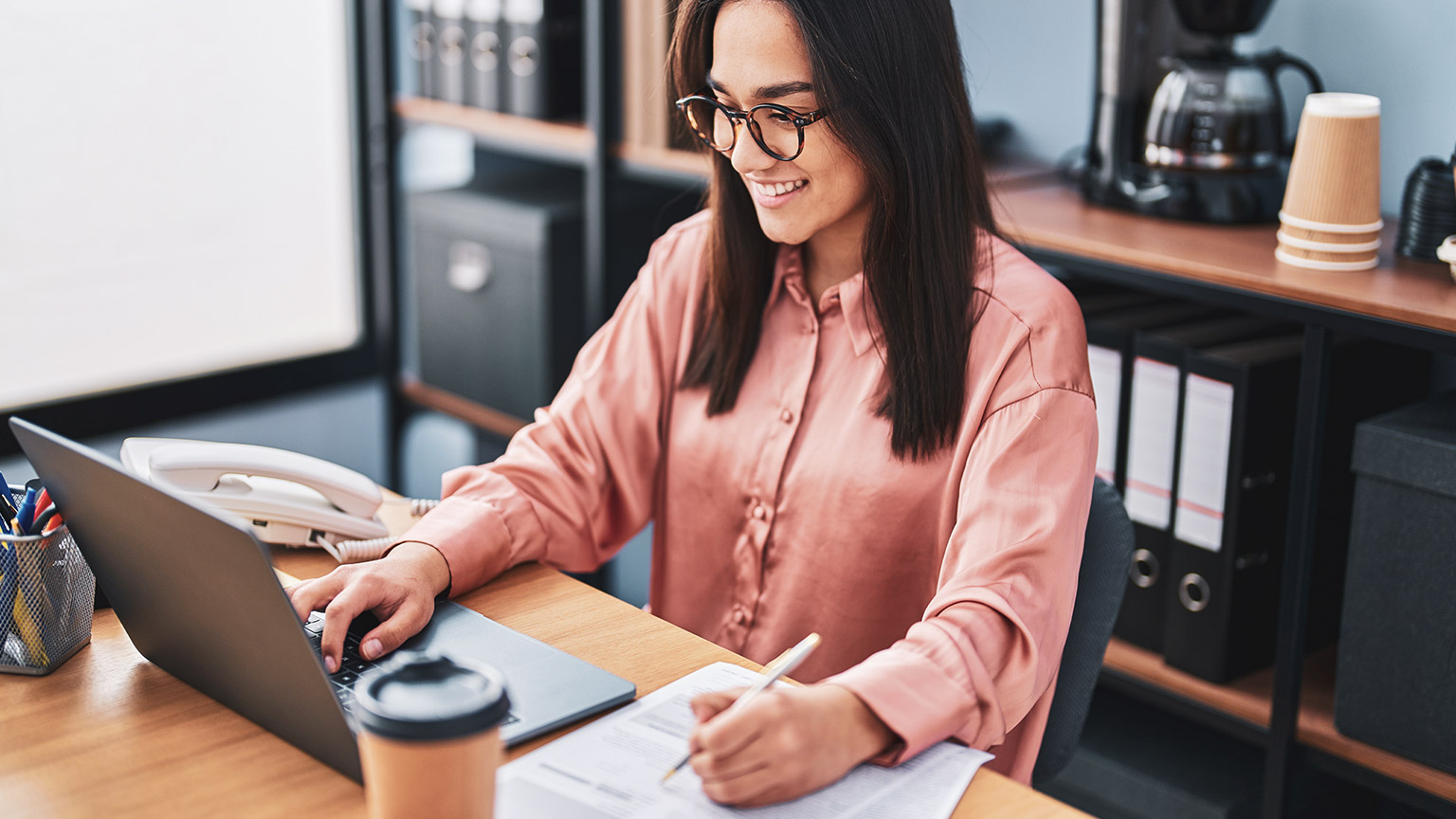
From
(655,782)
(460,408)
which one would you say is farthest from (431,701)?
(460,408)

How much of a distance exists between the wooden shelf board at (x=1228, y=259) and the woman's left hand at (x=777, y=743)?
0.77 metres

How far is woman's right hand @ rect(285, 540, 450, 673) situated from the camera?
1.07 m

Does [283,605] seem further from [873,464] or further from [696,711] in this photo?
[873,464]

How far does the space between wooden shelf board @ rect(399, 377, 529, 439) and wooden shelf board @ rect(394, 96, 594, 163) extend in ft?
1.62

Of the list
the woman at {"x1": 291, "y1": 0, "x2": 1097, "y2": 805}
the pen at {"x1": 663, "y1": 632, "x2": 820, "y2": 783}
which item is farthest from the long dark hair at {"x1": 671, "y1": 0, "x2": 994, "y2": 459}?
the pen at {"x1": 663, "y1": 632, "x2": 820, "y2": 783}

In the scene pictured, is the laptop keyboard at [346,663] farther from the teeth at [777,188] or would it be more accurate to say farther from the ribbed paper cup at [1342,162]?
the ribbed paper cup at [1342,162]

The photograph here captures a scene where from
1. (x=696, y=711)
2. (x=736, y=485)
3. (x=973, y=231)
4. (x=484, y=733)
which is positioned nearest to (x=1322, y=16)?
(x=973, y=231)

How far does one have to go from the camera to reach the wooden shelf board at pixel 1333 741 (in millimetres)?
1452

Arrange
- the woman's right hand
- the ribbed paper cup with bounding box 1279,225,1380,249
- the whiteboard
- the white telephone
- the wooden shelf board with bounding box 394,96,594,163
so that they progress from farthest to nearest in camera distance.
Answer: the whiteboard < the wooden shelf board with bounding box 394,96,594,163 < the ribbed paper cup with bounding box 1279,225,1380,249 < the white telephone < the woman's right hand

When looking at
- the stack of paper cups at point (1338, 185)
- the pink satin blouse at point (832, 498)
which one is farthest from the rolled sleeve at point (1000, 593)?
the stack of paper cups at point (1338, 185)

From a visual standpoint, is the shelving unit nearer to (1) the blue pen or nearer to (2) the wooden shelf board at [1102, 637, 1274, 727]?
(2) the wooden shelf board at [1102, 637, 1274, 727]

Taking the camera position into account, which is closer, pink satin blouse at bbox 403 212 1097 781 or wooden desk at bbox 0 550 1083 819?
wooden desk at bbox 0 550 1083 819

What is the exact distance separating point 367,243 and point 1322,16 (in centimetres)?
195

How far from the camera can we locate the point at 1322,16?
1756 mm
